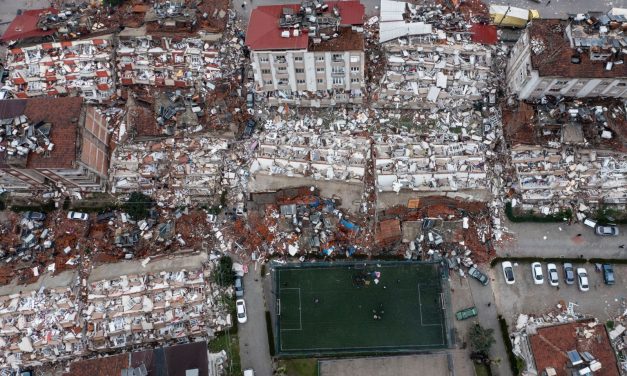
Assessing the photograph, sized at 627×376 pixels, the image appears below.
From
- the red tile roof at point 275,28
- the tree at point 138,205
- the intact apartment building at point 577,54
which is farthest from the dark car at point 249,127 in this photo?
the intact apartment building at point 577,54

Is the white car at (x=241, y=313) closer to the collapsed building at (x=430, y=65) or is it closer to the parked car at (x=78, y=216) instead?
the parked car at (x=78, y=216)

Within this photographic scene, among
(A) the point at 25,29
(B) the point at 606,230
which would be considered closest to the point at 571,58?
(B) the point at 606,230

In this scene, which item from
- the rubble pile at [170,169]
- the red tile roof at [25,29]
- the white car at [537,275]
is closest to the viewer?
the white car at [537,275]

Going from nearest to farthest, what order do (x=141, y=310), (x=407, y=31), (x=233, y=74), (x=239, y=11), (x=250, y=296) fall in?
(x=141, y=310), (x=250, y=296), (x=407, y=31), (x=233, y=74), (x=239, y=11)

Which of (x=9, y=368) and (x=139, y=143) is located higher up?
(x=139, y=143)

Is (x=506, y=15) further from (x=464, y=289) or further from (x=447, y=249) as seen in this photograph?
(x=464, y=289)

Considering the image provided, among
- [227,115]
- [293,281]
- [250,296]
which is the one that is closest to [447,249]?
[293,281]
